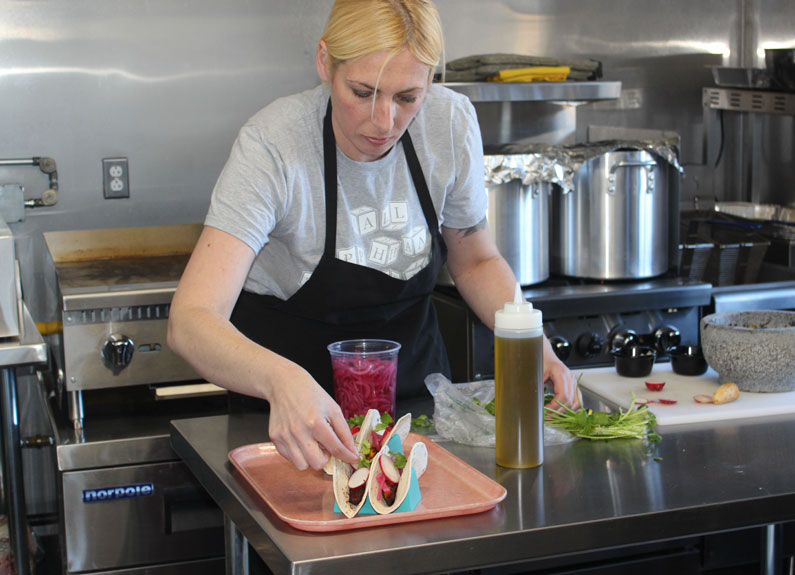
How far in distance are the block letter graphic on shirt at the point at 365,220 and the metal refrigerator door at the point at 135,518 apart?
0.94 m

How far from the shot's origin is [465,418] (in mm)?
1579

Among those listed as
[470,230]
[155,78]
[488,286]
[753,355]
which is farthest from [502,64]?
[753,355]

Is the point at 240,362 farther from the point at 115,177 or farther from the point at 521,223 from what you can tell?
the point at 115,177

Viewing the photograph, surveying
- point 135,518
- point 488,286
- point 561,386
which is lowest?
point 135,518

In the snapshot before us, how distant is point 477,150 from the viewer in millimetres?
1918

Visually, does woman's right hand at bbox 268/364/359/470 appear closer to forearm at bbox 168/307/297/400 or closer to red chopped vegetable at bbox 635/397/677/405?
forearm at bbox 168/307/297/400

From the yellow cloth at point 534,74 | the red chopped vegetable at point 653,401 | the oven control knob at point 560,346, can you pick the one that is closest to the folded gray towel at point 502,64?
the yellow cloth at point 534,74

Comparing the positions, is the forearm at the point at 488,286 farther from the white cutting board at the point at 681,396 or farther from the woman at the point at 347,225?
the white cutting board at the point at 681,396

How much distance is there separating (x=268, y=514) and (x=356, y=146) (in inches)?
28.1

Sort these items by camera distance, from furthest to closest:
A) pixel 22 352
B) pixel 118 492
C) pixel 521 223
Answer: pixel 521 223 < pixel 118 492 < pixel 22 352

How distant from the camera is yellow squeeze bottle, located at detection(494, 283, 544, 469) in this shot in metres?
1.35

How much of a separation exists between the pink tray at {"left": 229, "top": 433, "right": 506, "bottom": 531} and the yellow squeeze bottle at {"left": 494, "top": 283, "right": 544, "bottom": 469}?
0.08m

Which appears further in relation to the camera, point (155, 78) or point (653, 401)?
point (155, 78)

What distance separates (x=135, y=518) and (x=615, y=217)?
1576 millimetres
